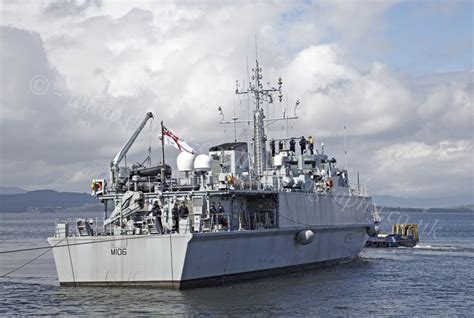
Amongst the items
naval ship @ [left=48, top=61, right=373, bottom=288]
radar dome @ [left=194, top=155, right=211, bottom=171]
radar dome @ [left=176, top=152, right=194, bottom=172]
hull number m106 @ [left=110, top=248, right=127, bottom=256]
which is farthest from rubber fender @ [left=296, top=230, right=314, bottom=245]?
hull number m106 @ [left=110, top=248, right=127, bottom=256]

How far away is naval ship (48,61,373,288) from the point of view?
27.3 m

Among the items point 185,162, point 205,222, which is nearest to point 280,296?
point 205,222

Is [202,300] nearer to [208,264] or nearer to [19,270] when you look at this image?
[208,264]

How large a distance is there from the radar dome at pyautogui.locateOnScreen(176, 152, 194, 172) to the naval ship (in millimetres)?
47

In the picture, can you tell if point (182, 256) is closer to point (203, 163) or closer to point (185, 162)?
point (203, 163)

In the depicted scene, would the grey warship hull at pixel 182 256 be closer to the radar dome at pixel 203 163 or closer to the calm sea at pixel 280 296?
the calm sea at pixel 280 296

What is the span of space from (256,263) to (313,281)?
10.9 feet

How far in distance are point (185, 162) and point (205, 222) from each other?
3117mm

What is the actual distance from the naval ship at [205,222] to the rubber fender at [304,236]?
0.18 ft

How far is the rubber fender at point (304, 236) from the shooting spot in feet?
109

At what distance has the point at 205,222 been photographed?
95.4 feet

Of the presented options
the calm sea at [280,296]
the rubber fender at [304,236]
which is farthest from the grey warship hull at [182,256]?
the calm sea at [280,296]

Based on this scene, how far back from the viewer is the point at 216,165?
34.9m

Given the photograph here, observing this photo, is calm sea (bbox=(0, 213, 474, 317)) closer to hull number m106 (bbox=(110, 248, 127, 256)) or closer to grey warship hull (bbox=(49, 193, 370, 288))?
grey warship hull (bbox=(49, 193, 370, 288))
